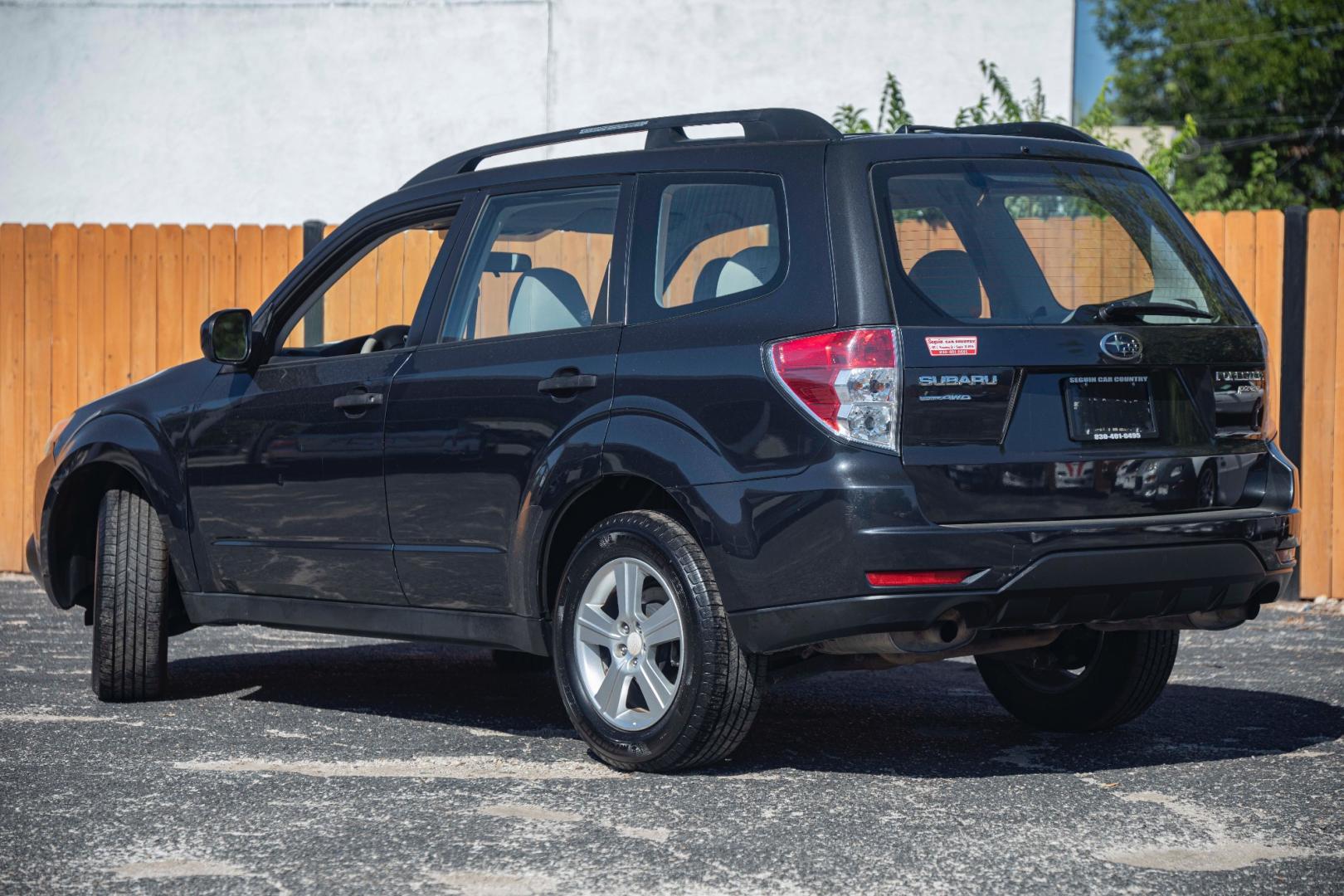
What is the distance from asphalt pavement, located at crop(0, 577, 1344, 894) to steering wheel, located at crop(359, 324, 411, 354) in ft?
4.34

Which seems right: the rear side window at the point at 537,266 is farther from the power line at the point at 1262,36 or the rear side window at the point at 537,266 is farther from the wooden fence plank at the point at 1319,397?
the power line at the point at 1262,36

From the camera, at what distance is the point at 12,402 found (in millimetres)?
11344

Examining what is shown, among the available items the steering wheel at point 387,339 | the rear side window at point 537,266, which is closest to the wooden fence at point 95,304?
the steering wheel at point 387,339

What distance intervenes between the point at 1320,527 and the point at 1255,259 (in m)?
1.54

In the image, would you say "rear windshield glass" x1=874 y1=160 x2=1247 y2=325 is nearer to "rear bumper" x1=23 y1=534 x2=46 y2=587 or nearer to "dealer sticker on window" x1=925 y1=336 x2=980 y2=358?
"dealer sticker on window" x1=925 y1=336 x2=980 y2=358

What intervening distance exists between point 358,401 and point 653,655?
1490mm

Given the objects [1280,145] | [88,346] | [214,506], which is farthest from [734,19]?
[1280,145]

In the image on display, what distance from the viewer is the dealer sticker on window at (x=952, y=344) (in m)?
4.65

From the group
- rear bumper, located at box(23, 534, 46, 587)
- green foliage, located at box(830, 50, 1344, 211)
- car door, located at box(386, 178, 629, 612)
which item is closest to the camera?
car door, located at box(386, 178, 629, 612)

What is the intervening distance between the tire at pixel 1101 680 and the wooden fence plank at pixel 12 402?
24.0 feet

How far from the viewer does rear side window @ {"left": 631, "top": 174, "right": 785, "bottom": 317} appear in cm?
503

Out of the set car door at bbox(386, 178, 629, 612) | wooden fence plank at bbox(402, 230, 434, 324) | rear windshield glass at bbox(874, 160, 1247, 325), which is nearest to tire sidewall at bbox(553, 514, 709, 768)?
car door at bbox(386, 178, 629, 612)

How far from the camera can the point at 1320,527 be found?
32.1 ft

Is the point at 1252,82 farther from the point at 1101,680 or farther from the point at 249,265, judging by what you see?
the point at 1101,680
